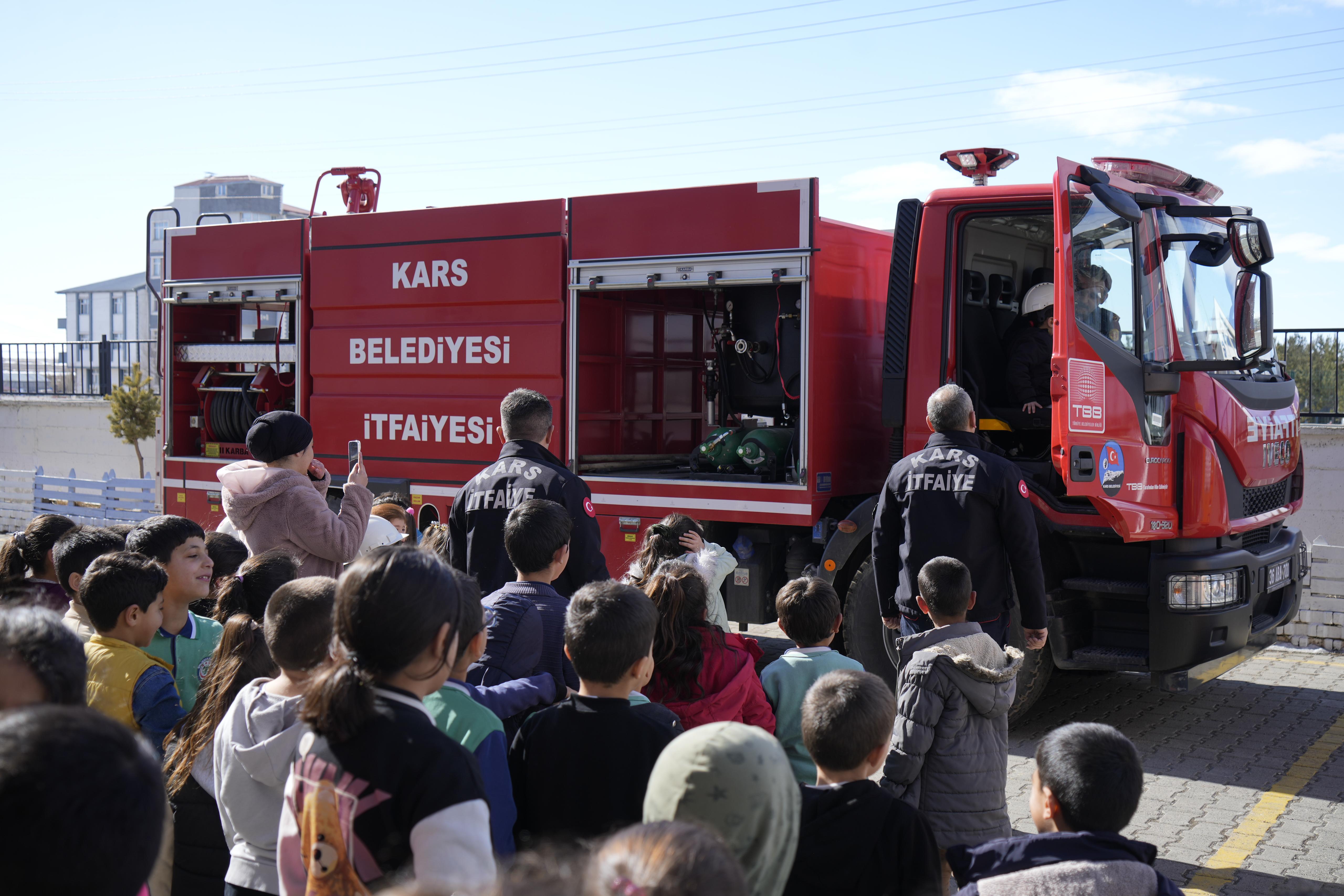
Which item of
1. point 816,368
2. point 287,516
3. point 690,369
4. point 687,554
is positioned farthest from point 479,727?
point 690,369

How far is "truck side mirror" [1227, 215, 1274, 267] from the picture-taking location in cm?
581

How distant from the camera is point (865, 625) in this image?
6.16 metres

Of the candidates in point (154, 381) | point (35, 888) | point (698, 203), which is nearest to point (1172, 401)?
point (698, 203)

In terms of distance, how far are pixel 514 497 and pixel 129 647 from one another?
1603 mm

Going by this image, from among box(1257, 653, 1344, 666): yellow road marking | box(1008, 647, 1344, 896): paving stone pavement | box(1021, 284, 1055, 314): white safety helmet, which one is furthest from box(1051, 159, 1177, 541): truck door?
box(1257, 653, 1344, 666): yellow road marking

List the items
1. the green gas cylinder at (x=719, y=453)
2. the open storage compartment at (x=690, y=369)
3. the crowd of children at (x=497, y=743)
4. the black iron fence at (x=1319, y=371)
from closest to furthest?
the crowd of children at (x=497, y=743), the open storage compartment at (x=690, y=369), the green gas cylinder at (x=719, y=453), the black iron fence at (x=1319, y=371)

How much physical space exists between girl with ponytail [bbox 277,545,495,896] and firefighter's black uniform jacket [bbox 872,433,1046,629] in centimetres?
307

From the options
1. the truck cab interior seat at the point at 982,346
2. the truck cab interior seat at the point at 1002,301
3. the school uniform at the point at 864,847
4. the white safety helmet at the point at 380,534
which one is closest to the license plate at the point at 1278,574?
the truck cab interior seat at the point at 982,346

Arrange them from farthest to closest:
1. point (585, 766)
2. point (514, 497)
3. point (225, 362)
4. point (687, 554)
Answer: point (225, 362), point (687, 554), point (514, 497), point (585, 766)

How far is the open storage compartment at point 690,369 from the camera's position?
261 inches

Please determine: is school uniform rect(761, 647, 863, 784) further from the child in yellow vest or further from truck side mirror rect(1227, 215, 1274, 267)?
truck side mirror rect(1227, 215, 1274, 267)

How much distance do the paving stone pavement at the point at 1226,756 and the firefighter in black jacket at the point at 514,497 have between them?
7.18 ft

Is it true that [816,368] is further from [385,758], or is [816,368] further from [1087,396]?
[385,758]

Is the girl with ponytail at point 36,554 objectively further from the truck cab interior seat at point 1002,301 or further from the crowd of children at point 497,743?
the truck cab interior seat at point 1002,301
